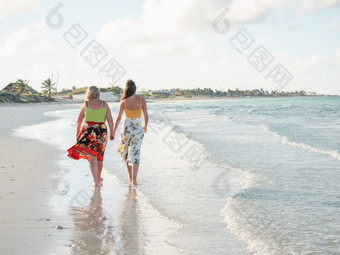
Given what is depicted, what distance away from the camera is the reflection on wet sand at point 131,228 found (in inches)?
156

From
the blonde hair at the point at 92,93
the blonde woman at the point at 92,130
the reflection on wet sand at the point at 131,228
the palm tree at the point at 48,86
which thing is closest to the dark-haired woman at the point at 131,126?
the blonde woman at the point at 92,130

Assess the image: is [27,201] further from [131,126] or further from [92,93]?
[131,126]

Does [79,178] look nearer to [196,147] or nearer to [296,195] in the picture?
[296,195]

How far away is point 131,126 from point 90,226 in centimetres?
282

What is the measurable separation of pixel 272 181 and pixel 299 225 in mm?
2668

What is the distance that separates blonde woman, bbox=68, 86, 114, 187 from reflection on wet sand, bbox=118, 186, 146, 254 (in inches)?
41.6

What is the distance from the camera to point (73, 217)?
489cm

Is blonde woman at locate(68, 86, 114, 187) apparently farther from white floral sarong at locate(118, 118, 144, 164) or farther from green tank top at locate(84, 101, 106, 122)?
white floral sarong at locate(118, 118, 144, 164)

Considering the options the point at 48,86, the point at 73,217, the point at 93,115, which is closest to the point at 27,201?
the point at 73,217

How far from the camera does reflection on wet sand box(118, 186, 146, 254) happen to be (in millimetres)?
3973

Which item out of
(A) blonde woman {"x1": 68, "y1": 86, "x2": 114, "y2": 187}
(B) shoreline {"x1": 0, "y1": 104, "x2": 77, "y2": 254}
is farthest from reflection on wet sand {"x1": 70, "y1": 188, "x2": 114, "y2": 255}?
(A) blonde woman {"x1": 68, "y1": 86, "x2": 114, "y2": 187}

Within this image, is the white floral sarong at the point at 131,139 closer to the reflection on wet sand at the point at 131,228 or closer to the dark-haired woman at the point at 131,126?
the dark-haired woman at the point at 131,126

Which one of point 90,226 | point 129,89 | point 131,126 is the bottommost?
point 90,226

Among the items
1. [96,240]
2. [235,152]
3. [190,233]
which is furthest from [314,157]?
[96,240]
